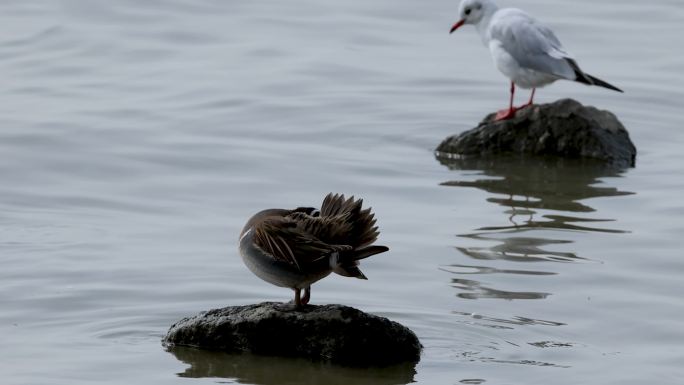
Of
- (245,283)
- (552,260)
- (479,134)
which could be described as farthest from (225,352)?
(479,134)

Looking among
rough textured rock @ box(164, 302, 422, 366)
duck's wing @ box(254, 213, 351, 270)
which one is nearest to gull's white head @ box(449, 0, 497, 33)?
rough textured rock @ box(164, 302, 422, 366)

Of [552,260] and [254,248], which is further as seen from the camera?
[552,260]

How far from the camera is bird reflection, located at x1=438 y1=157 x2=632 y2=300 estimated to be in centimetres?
911

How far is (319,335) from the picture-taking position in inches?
285

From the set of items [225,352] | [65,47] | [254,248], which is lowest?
[225,352]

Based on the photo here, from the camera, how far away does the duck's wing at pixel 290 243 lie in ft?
22.4

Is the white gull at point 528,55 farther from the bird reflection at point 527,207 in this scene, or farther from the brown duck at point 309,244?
the brown duck at point 309,244

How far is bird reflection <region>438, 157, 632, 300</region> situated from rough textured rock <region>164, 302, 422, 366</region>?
137 cm

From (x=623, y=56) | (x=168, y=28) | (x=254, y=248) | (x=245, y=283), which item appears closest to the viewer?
(x=254, y=248)

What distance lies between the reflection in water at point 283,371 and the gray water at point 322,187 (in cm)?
1

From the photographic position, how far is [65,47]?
17.2 metres

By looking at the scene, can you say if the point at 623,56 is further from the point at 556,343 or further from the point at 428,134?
A: the point at 556,343

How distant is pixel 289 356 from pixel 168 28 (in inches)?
457

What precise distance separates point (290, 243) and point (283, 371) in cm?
70
